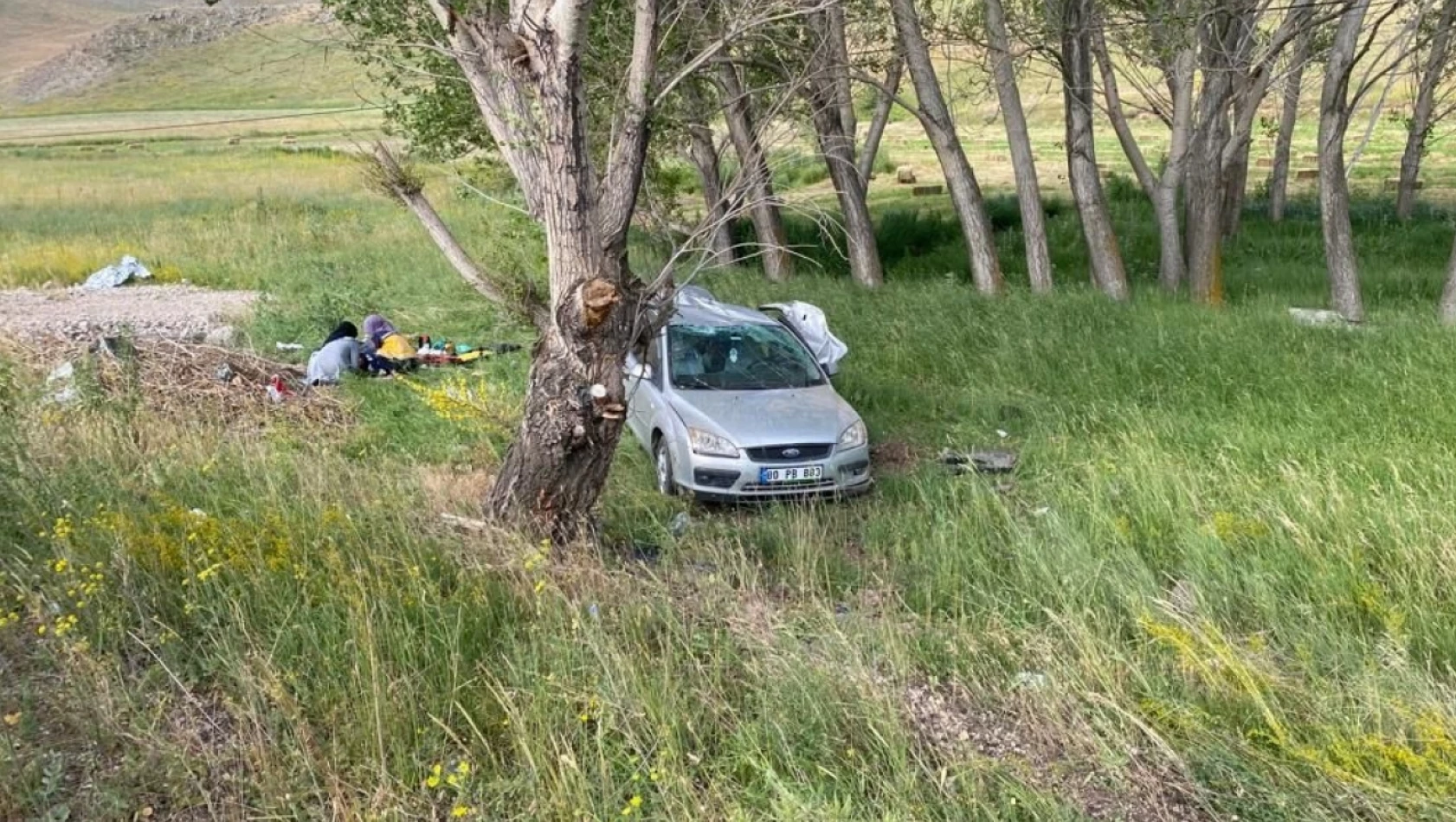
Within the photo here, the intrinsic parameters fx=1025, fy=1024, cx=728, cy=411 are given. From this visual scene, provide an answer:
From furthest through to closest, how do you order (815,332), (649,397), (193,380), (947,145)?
(947,145)
(815,332)
(193,380)
(649,397)

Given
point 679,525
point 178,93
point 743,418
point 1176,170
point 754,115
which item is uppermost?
point 178,93

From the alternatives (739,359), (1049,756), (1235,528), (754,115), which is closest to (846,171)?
(754,115)

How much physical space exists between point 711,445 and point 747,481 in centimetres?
41

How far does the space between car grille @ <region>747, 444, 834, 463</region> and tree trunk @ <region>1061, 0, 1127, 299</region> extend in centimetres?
718

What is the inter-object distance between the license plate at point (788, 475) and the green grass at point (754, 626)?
0.40 metres

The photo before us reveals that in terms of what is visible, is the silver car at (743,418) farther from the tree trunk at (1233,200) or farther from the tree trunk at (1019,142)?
the tree trunk at (1233,200)

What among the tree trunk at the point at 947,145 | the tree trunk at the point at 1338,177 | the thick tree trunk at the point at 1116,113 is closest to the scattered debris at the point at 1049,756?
the tree trunk at the point at 1338,177

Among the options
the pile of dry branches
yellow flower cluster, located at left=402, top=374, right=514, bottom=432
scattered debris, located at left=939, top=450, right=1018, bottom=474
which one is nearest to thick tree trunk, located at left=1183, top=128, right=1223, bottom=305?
scattered debris, located at left=939, top=450, right=1018, bottom=474

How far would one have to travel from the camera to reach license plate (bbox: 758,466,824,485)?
8.00 m

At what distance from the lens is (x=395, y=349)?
12250mm

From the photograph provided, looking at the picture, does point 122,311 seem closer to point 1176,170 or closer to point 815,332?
point 815,332

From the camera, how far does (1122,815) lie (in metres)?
3.34

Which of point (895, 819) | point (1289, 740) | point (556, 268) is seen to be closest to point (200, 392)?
point (556, 268)

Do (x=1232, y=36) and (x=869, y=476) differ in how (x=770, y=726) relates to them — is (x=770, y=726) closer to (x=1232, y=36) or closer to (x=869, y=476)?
(x=869, y=476)
